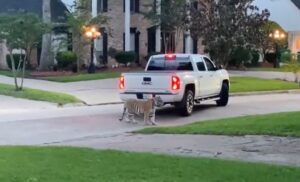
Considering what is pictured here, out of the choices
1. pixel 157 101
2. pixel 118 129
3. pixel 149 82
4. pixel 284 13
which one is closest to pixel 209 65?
pixel 149 82

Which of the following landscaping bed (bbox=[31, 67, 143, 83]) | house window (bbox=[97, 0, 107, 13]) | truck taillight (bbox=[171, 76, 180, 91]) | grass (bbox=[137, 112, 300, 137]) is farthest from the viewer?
house window (bbox=[97, 0, 107, 13])

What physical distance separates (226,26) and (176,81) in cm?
1501

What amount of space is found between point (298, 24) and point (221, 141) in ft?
164

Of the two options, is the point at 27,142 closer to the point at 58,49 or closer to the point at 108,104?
the point at 108,104

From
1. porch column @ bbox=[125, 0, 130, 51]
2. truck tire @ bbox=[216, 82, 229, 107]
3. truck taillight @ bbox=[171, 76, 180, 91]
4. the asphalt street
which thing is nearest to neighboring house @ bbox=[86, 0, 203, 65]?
porch column @ bbox=[125, 0, 130, 51]

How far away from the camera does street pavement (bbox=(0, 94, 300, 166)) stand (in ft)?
36.8

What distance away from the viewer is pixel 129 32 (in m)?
44.2

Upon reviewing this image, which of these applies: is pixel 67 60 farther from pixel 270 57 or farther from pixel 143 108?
pixel 143 108

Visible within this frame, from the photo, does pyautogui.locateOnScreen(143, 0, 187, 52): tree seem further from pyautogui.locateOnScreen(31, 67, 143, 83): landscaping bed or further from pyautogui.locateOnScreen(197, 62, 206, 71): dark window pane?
pyautogui.locateOnScreen(197, 62, 206, 71): dark window pane

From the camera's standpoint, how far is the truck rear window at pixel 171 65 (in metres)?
19.9

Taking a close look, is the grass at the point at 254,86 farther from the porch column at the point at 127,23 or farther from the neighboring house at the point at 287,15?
the neighboring house at the point at 287,15

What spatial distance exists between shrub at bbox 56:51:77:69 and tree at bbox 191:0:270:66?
8.71 m

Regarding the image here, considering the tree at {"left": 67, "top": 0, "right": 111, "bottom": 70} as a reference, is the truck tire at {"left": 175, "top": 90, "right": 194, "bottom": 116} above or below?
below

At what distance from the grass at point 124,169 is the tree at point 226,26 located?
75.4 feet
